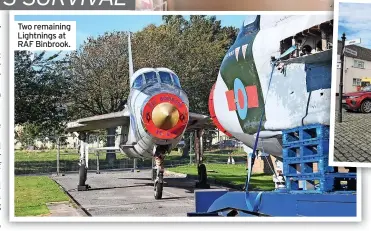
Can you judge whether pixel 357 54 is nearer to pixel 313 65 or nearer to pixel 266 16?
pixel 313 65

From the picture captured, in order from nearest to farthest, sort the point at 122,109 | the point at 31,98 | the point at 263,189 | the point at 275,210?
the point at 275,210
the point at 263,189
the point at 31,98
the point at 122,109

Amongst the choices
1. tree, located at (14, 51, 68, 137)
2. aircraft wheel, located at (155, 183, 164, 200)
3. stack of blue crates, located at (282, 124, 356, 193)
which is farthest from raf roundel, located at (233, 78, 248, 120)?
tree, located at (14, 51, 68, 137)

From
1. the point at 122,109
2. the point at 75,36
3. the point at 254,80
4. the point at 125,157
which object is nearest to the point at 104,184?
the point at 125,157

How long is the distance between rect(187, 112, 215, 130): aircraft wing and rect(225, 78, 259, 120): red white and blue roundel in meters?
0.57

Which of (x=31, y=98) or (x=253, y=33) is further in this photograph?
(x=31, y=98)

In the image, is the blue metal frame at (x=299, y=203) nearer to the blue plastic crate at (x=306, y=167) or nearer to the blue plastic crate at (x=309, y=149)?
the blue plastic crate at (x=306, y=167)

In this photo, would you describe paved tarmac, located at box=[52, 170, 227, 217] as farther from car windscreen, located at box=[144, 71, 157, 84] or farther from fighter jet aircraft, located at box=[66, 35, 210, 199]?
car windscreen, located at box=[144, 71, 157, 84]

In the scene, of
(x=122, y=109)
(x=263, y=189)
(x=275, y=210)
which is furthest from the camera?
(x=122, y=109)

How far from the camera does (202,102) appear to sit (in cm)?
725

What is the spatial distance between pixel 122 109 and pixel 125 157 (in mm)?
591

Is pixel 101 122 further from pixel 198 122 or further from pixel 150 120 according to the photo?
pixel 198 122

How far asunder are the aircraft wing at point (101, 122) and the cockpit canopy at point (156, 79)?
368mm

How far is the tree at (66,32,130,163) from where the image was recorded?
7121 mm

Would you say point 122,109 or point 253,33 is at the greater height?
point 253,33
